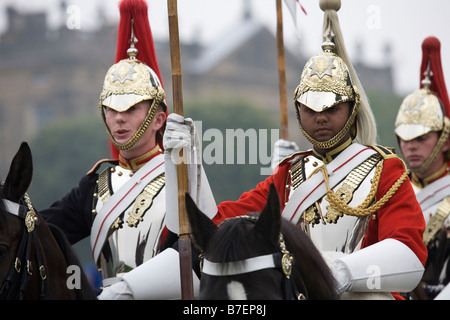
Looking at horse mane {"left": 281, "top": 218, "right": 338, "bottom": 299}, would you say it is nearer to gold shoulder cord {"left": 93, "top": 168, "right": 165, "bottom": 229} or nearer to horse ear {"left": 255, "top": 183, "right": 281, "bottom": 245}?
horse ear {"left": 255, "top": 183, "right": 281, "bottom": 245}

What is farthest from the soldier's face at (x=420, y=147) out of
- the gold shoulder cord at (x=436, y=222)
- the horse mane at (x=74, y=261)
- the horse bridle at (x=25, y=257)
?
the horse bridle at (x=25, y=257)

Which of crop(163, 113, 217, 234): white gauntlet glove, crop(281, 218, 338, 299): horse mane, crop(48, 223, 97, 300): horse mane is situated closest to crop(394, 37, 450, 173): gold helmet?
crop(163, 113, 217, 234): white gauntlet glove

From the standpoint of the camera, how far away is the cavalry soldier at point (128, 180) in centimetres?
693

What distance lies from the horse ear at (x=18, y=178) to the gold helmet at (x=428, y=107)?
5184mm

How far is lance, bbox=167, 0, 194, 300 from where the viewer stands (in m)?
5.30

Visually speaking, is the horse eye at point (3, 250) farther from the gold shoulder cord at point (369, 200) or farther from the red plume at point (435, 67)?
the red plume at point (435, 67)

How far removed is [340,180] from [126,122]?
70.8 inches

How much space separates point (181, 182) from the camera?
5.58 m

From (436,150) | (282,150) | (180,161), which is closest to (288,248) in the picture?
(180,161)

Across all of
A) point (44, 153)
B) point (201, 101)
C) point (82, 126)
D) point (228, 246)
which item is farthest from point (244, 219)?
point (201, 101)

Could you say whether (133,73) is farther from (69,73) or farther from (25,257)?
(69,73)

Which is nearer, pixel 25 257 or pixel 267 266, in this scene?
pixel 267 266

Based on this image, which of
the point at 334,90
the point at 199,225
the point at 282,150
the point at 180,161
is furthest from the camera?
the point at 282,150

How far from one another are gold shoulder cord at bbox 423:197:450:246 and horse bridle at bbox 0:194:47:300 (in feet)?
15.8
